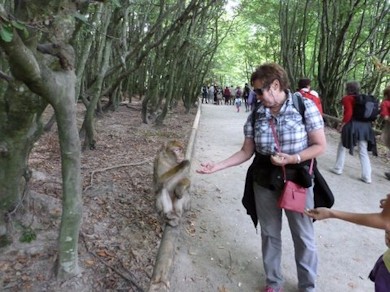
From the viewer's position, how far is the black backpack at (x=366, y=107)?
6730 millimetres

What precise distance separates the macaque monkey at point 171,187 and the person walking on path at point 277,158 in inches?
43.3

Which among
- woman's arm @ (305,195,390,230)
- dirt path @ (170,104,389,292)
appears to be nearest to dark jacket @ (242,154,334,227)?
woman's arm @ (305,195,390,230)

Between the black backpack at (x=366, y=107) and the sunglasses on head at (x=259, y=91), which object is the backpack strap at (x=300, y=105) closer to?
the sunglasses on head at (x=259, y=91)

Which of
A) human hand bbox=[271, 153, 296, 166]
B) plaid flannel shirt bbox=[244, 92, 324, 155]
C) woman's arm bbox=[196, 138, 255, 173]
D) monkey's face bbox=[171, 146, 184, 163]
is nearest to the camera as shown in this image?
human hand bbox=[271, 153, 296, 166]

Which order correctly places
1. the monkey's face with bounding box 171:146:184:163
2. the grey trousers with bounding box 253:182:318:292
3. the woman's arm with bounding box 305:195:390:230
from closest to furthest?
the woman's arm with bounding box 305:195:390:230 → the grey trousers with bounding box 253:182:318:292 → the monkey's face with bounding box 171:146:184:163

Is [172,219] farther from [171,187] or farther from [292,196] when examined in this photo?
[292,196]

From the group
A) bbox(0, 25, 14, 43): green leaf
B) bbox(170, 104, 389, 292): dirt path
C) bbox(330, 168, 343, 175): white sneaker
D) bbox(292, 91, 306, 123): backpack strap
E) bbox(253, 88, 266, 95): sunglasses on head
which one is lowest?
bbox(170, 104, 389, 292): dirt path

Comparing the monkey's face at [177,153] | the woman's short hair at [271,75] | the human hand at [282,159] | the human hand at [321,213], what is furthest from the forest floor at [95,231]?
the woman's short hair at [271,75]

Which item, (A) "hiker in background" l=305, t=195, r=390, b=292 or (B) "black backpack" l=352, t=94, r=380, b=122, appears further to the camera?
(B) "black backpack" l=352, t=94, r=380, b=122

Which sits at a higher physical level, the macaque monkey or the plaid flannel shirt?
the plaid flannel shirt

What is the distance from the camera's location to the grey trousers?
10.2 feet

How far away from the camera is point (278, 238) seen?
3.29 metres

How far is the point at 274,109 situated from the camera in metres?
3.01

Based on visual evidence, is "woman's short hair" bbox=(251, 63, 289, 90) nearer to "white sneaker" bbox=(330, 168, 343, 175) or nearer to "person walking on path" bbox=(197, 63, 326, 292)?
"person walking on path" bbox=(197, 63, 326, 292)
